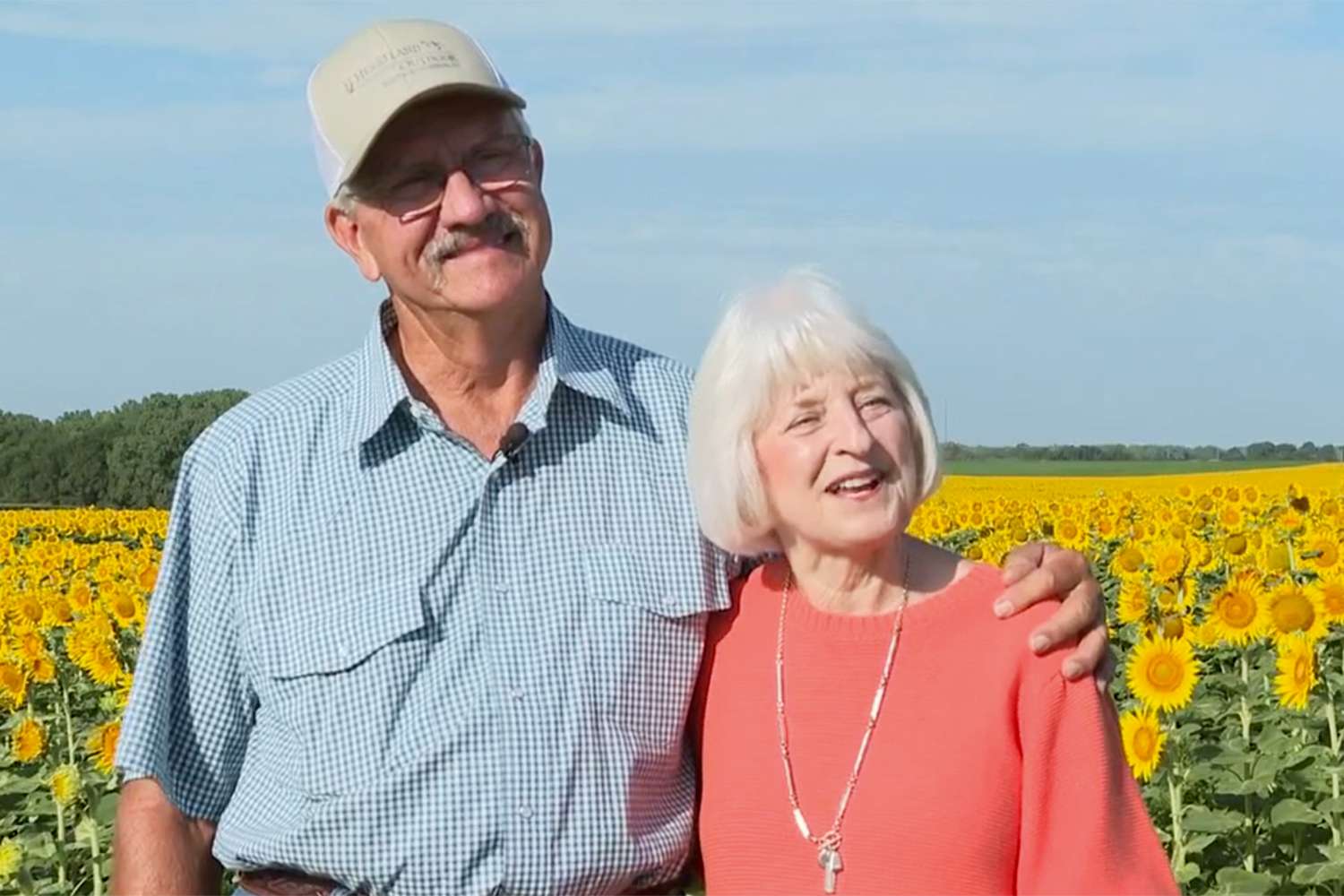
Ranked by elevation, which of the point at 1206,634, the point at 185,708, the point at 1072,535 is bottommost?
the point at 185,708

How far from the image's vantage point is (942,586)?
341cm

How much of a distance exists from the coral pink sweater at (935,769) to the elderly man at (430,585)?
20 cm

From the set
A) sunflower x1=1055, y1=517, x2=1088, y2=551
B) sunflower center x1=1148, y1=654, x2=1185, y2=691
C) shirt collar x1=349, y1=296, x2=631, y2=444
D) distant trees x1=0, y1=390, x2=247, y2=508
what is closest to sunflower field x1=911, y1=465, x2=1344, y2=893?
sunflower center x1=1148, y1=654, x2=1185, y2=691

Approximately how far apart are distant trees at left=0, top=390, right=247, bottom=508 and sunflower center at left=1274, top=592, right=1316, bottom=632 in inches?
1503

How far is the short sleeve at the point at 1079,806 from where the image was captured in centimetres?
311

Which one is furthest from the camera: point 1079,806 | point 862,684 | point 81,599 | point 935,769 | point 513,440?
point 81,599

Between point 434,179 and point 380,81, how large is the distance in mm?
196

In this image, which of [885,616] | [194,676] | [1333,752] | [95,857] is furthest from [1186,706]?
[194,676]

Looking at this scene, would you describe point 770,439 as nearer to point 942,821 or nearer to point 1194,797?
point 942,821

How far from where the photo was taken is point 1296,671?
5.69 metres

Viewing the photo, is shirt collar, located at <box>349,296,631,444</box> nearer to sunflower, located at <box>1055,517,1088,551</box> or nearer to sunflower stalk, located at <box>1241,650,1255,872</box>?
sunflower stalk, located at <box>1241,650,1255,872</box>

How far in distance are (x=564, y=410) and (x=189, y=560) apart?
72 cm

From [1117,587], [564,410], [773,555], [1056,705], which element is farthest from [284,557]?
[1117,587]

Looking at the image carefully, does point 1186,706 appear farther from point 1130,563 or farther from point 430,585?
point 430,585
